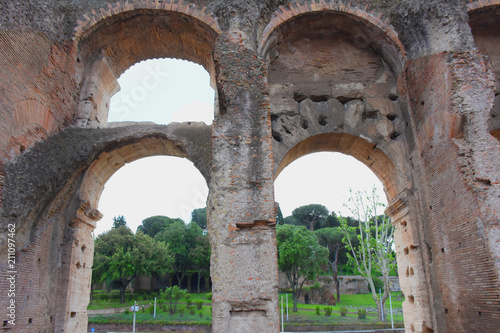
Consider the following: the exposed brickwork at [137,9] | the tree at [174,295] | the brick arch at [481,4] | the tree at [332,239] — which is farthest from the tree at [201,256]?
the brick arch at [481,4]

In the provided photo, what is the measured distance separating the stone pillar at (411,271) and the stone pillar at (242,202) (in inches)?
109

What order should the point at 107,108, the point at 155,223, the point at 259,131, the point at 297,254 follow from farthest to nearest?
the point at 155,223 < the point at 297,254 < the point at 107,108 < the point at 259,131

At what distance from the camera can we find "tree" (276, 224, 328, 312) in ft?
65.4

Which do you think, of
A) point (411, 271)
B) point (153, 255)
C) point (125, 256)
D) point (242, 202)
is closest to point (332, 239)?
point (153, 255)

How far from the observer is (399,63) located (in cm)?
663

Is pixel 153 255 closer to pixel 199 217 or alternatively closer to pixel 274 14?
pixel 274 14

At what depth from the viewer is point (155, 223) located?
37500mm

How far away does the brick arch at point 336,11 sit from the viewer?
650 cm

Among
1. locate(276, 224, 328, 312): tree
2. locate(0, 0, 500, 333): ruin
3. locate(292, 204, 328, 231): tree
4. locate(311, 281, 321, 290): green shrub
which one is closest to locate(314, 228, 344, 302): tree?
locate(292, 204, 328, 231): tree

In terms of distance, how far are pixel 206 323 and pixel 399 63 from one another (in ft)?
40.8

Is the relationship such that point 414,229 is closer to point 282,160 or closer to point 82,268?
point 282,160

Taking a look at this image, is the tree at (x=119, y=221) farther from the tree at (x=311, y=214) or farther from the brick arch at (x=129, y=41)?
the brick arch at (x=129, y=41)

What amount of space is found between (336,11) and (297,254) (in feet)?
51.5

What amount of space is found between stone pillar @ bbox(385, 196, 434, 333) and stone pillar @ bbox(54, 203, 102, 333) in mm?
5620
